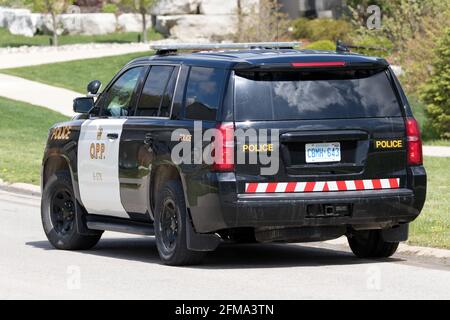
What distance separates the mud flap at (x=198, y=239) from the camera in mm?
10884

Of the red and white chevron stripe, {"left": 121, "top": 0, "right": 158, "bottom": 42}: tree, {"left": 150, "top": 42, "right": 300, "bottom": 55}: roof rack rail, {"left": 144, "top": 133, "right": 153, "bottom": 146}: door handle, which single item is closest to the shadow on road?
the red and white chevron stripe

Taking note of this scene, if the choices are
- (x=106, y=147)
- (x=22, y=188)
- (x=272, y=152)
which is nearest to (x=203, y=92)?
(x=272, y=152)

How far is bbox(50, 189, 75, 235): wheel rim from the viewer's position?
13.1 meters

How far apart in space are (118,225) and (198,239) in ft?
4.97

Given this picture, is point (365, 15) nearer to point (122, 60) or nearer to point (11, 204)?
point (122, 60)

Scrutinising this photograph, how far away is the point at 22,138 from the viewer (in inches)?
1096

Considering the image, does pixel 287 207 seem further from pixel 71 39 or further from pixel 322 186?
pixel 71 39

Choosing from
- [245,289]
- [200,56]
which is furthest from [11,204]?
[245,289]

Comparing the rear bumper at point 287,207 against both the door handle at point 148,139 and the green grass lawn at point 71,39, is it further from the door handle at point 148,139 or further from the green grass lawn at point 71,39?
the green grass lawn at point 71,39

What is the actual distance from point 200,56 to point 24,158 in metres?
12.2

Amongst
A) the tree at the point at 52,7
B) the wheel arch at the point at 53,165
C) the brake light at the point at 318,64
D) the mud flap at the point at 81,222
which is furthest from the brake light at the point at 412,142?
the tree at the point at 52,7

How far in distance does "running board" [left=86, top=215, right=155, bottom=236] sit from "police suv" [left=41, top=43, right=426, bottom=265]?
0.18ft

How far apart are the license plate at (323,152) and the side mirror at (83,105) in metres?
2.93

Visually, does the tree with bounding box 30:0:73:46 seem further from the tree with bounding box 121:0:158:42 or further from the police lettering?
the police lettering
